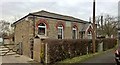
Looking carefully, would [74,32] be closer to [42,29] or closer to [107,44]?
[107,44]

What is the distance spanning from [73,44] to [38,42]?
285 centimetres

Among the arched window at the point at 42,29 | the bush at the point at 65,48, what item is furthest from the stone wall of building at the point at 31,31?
the bush at the point at 65,48

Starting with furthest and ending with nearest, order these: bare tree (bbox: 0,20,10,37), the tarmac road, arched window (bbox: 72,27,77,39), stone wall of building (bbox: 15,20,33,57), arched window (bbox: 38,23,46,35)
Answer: bare tree (bbox: 0,20,10,37), arched window (bbox: 72,27,77,39), arched window (bbox: 38,23,46,35), stone wall of building (bbox: 15,20,33,57), the tarmac road

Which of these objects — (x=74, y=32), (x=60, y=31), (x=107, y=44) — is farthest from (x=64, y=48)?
(x=107, y=44)

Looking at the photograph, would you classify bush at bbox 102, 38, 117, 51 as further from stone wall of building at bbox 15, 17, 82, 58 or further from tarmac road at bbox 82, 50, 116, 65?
tarmac road at bbox 82, 50, 116, 65

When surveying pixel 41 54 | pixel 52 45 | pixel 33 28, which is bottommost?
pixel 41 54

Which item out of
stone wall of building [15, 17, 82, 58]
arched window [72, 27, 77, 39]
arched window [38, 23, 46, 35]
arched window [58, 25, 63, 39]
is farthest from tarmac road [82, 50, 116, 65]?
arched window [72, 27, 77, 39]

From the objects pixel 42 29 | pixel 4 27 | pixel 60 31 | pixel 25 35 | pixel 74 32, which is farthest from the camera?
pixel 4 27

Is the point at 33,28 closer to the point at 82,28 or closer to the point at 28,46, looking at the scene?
the point at 28,46

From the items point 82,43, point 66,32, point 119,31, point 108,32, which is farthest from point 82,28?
point 119,31

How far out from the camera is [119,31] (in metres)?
46.3

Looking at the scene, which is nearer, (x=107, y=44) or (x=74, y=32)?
(x=74, y=32)

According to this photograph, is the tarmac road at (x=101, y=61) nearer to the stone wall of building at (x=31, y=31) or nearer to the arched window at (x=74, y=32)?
the stone wall of building at (x=31, y=31)

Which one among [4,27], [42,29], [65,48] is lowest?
[65,48]
